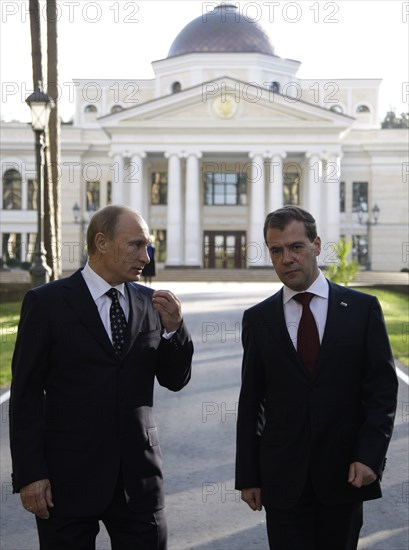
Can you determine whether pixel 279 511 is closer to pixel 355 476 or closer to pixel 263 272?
pixel 355 476

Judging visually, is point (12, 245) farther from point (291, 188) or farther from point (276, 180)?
point (291, 188)

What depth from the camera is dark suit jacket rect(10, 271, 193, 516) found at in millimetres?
3893

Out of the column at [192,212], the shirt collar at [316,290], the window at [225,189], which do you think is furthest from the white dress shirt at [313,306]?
the window at [225,189]

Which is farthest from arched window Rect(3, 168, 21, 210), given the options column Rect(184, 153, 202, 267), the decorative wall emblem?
the decorative wall emblem

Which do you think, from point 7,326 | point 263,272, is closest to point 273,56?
point 263,272

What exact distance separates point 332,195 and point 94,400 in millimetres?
55559

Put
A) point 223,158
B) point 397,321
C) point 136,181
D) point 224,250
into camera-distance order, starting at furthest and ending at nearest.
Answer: point 224,250, point 223,158, point 136,181, point 397,321

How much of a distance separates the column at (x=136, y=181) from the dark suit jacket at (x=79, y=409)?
176 feet

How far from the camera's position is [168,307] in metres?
4.15

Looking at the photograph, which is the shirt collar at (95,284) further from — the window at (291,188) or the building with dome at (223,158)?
the window at (291,188)

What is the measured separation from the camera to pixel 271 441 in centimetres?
416

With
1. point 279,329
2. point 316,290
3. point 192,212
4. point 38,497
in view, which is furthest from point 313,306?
point 192,212

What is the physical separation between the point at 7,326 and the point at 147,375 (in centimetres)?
1629

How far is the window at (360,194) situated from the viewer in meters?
64.3
